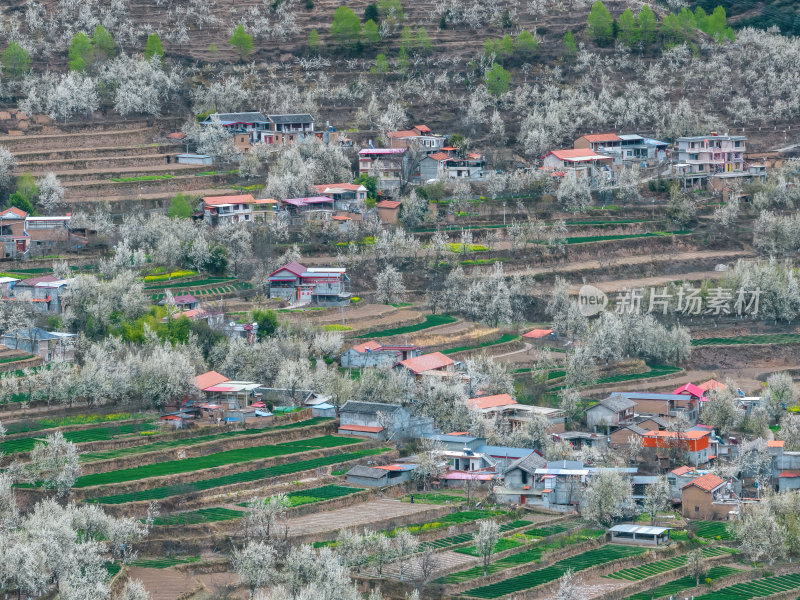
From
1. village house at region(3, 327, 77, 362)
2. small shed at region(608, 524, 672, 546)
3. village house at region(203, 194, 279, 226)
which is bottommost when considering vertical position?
small shed at region(608, 524, 672, 546)

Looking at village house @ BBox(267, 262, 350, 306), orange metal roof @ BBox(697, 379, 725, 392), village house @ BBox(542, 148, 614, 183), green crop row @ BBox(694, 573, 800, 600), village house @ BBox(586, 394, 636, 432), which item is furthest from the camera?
village house @ BBox(542, 148, 614, 183)

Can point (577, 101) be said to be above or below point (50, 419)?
above

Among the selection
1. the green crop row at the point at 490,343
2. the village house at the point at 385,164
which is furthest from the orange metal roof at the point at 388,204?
the green crop row at the point at 490,343

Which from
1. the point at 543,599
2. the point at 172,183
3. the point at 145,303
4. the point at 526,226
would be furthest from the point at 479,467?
the point at 172,183

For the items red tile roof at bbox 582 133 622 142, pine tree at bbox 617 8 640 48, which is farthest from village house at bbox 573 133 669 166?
pine tree at bbox 617 8 640 48

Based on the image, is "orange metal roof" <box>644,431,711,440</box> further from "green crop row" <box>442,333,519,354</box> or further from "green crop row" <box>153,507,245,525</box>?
"green crop row" <box>153,507,245,525</box>

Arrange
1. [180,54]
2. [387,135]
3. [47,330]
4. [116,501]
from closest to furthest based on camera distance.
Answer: [116,501]
[47,330]
[387,135]
[180,54]

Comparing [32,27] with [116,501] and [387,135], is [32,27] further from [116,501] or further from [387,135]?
[116,501]
